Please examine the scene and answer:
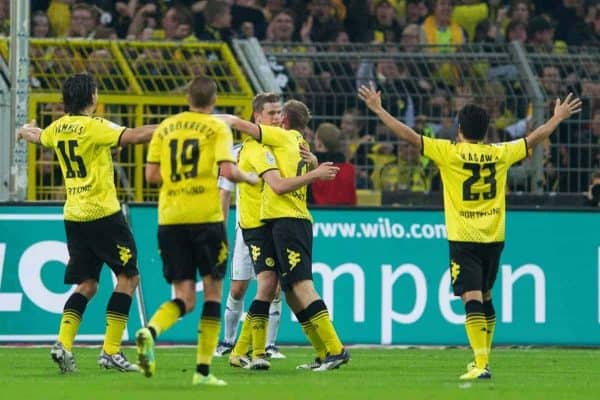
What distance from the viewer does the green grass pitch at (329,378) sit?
11547 millimetres

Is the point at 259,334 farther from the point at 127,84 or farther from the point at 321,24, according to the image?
the point at 321,24

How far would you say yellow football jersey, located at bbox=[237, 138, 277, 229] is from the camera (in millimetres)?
13672

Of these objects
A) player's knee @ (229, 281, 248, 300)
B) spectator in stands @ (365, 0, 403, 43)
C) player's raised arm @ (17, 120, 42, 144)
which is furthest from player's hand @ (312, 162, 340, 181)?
spectator in stands @ (365, 0, 403, 43)

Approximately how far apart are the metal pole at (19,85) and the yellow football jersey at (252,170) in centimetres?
340

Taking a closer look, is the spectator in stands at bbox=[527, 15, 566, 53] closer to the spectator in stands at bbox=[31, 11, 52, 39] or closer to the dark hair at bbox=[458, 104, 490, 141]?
the spectator in stands at bbox=[31, 11, 52, 39]

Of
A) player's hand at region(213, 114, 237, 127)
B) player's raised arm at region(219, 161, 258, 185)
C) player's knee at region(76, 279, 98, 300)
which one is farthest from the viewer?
player's knee at region(76, 279, 98, 300)

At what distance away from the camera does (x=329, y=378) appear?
42.6 ft

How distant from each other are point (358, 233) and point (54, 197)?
3356 mm

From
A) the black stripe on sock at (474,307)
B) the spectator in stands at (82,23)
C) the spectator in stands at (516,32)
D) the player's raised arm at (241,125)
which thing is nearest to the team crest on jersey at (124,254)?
the player's raised arm at (241,125)

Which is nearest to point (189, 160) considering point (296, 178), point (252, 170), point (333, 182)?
point (296, 178)

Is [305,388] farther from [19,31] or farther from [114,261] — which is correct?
[19,31]

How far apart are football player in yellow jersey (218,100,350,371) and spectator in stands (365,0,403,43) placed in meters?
10.6

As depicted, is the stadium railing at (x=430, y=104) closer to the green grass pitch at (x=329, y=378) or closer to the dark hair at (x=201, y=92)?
the green grass pitch at (x=329, y=378)

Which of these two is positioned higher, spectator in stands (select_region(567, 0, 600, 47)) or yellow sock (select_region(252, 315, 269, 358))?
spectator in stands (select_region(567, 0, 600, 47))
